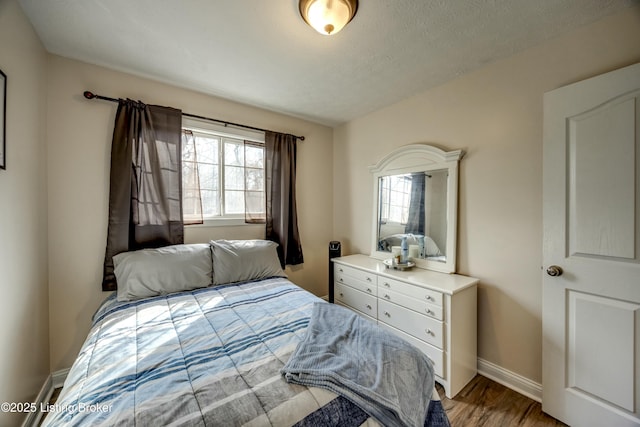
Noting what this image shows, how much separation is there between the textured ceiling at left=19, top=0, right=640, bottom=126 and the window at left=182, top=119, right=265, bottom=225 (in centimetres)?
46

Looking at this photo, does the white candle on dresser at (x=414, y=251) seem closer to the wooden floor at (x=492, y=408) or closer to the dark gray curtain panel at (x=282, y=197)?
the wooden floor at (x=492, y=408)

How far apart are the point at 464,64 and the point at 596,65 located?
29.2 inches

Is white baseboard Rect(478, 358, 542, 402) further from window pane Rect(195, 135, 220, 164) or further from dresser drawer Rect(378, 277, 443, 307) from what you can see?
window pane Rect(195, 135, 220, 164)

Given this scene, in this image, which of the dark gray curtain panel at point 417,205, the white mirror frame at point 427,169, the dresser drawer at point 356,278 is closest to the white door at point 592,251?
the white mirror frame at point 427,169

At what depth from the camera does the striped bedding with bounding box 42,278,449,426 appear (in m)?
0.77

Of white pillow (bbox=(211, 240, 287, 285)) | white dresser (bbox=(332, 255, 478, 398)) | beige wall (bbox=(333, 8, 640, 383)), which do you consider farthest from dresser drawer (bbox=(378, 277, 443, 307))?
white pillow (bbox=(211, 240, 287, 285))

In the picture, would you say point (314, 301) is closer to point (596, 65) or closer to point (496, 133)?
point (496, 133)

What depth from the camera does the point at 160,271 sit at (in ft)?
5.86

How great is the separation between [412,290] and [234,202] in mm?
1920

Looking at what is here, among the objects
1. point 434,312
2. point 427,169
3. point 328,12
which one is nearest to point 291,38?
point 328,12

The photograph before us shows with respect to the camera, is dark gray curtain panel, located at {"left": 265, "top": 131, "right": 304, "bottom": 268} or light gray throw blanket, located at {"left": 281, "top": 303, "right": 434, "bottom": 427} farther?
dark gray curtain panel, located at {"left": 265, "top": 131, "right": 304, "bottom": 268}

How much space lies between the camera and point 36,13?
1382 mm

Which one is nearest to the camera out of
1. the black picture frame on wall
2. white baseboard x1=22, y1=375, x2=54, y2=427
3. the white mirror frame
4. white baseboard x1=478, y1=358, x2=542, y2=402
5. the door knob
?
the black picture frame on wall

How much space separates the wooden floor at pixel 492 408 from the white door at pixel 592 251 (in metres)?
0.11
